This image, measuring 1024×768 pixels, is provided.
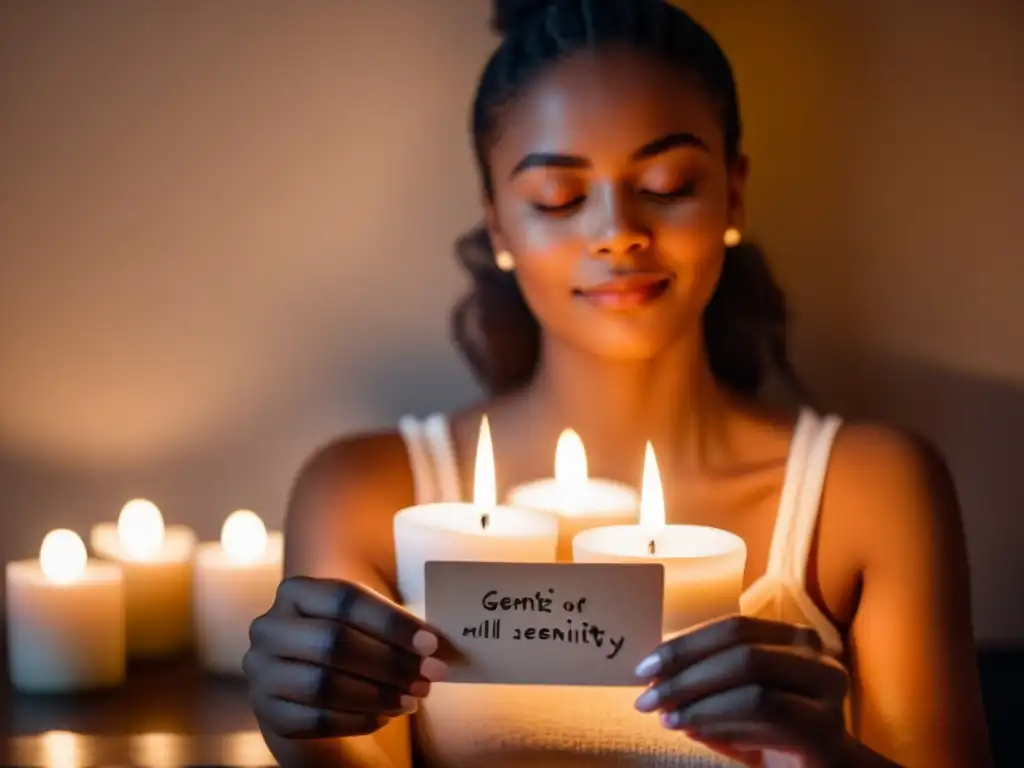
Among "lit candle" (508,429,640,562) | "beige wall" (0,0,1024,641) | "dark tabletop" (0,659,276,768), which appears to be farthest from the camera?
"beige wall" (0,0,1024,641)

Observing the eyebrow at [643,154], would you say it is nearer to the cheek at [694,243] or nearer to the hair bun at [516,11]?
the cheek at [694,243]

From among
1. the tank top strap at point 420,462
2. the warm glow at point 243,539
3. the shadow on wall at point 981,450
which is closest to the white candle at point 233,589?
the warm glow at point 243,539

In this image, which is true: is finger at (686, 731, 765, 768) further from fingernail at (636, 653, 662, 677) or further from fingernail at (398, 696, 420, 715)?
fingernail at (398, 696, 420, 715)

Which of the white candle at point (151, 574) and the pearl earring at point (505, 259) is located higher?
the pearl earring at point (505, 259)

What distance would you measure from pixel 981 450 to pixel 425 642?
82 centimetres

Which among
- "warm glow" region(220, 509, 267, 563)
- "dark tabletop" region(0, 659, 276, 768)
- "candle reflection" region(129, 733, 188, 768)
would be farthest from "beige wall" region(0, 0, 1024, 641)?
"candle reflection" region(129, 733, 188, 768)

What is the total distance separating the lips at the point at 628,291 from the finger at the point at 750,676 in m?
0.35

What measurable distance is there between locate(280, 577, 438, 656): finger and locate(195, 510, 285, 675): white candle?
427 millimetres

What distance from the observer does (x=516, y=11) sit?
3.50ft

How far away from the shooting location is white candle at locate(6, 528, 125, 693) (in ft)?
3.68

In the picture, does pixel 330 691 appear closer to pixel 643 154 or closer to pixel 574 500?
pixel 574 500

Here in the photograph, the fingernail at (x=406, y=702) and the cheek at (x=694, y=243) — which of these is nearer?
the fingernail at (x=406, y=702)

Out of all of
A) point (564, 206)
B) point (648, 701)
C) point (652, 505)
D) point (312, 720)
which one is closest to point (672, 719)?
point (648, 701)

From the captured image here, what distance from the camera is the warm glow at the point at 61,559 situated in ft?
3.73
